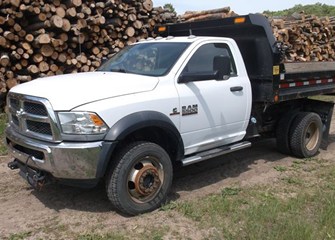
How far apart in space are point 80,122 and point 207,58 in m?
2.15

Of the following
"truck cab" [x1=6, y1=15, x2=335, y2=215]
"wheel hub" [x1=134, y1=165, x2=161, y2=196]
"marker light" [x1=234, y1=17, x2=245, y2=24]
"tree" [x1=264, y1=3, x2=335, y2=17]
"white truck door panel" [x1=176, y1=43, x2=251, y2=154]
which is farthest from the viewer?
"tree" [x1=264, y1=3, x2=335, y2=17]

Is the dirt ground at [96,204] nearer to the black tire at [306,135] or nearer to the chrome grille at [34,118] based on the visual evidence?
the black tire at [306,135]

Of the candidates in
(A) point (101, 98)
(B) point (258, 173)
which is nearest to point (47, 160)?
(A) point (101, 98)

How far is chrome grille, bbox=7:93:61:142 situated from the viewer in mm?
4293

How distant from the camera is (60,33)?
8844 millimetres

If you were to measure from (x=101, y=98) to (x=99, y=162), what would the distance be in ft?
2.21

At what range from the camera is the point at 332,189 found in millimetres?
5590

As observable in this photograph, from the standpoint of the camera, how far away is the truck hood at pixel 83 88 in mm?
4301

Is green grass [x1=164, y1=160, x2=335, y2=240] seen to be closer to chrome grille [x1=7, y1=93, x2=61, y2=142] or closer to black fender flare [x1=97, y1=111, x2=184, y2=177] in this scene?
black fender flare [x1=97, y1=111, x2=184, y2=177]

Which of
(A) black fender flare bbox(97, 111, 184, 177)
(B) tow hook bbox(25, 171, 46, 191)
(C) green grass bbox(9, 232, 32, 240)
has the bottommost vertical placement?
(C) green grass bbox(9, 232, 32, 240)

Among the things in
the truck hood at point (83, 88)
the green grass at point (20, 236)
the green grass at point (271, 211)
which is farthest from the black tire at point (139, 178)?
the green grass at point (20, 236)

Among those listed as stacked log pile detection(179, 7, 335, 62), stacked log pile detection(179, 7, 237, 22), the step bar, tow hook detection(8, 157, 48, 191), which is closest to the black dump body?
the step bar

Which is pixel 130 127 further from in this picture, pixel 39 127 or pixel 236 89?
pixel 236 89

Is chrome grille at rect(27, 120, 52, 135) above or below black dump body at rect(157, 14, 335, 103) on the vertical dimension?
below
